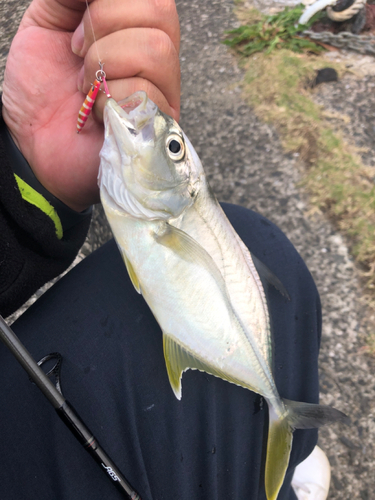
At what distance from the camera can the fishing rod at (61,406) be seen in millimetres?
1104

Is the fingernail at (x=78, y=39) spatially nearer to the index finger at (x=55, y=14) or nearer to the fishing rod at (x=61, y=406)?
the index finger at (x=55, y=14)

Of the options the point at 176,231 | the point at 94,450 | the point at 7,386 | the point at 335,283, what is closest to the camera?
the point at 94,450

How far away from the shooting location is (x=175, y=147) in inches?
49.6

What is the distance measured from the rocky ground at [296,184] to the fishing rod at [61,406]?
4.28 ft

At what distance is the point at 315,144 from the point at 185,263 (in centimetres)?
205

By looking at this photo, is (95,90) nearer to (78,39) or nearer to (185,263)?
(78,39)

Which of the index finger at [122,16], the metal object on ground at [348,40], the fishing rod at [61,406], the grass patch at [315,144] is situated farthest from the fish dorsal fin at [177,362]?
the metal object on ground at [348,40]

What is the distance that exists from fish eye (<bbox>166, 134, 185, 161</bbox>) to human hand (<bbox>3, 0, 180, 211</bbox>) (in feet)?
0.60

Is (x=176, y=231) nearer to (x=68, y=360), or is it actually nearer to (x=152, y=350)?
(x=152, y=350)

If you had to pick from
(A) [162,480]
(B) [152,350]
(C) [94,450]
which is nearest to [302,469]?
(A) [162,480]

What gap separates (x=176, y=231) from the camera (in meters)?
1.26

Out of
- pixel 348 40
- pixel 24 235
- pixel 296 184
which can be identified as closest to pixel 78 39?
pixel 24 235

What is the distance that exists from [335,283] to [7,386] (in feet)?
6.52

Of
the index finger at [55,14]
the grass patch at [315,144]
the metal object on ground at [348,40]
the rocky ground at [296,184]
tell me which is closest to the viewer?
the index finger at [55,14]
